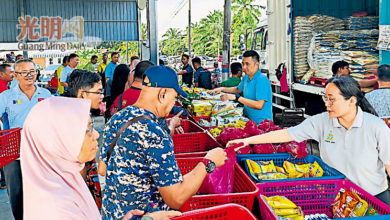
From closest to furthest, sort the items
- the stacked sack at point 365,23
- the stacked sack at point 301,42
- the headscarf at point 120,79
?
the headscarf at point 120,79 < the stacked sack at point 365,23 < the stacked sack at point 301,42

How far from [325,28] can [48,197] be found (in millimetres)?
7172

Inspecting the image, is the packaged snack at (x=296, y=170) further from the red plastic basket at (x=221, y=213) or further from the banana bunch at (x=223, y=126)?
the banana bunch at (x=223, y=126)

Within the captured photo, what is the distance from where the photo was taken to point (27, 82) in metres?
4.10

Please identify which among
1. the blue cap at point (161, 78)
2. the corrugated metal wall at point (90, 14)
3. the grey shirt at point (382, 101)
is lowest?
the grey shirt at point (382, 101)

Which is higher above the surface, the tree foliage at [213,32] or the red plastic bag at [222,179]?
the tree foliage at [213,32]

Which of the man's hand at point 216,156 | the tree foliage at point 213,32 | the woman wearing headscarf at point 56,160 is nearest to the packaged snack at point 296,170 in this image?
the man's hand at point 216,156

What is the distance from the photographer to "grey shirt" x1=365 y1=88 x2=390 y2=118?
14.6ft

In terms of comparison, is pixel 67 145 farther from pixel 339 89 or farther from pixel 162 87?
pixel 339 89

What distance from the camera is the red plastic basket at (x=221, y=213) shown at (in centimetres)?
177

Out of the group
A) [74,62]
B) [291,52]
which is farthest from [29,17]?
[291,52]

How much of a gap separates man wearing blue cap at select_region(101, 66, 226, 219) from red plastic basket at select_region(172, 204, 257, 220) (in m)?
0.08

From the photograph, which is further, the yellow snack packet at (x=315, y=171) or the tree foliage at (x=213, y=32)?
the tree foliage at (x=213, y=32)

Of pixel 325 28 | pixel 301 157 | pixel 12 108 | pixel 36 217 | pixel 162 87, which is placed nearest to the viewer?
pixel 36 217

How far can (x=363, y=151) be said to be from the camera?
249 cm
